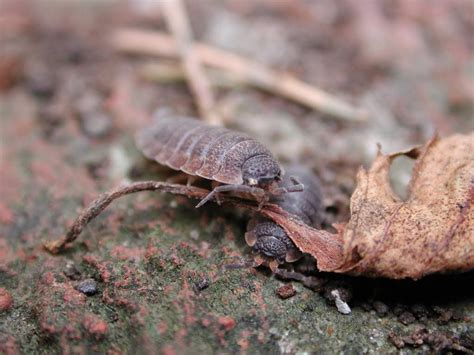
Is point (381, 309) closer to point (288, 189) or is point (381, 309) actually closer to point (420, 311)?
point (420, 311)

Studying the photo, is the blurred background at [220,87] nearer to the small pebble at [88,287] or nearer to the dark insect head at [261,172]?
the small pebble at [88,287]

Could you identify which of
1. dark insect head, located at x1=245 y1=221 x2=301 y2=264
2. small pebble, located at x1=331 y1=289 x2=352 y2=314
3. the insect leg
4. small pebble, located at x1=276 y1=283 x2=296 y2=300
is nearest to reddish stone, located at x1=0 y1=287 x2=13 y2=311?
dark insect head, located at x1=245 y1=221 x2=301 y2=264

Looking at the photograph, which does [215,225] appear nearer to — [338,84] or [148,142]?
[148,142]

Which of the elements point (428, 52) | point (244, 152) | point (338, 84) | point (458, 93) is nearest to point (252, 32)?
point (338, 84)

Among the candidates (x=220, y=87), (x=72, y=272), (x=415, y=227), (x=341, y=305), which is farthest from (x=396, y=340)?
(x=220, y=87)

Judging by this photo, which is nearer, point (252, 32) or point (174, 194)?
point (174, 194)

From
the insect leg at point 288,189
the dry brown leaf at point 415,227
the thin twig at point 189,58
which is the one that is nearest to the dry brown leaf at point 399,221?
the dry brown leaf at point 415,227
